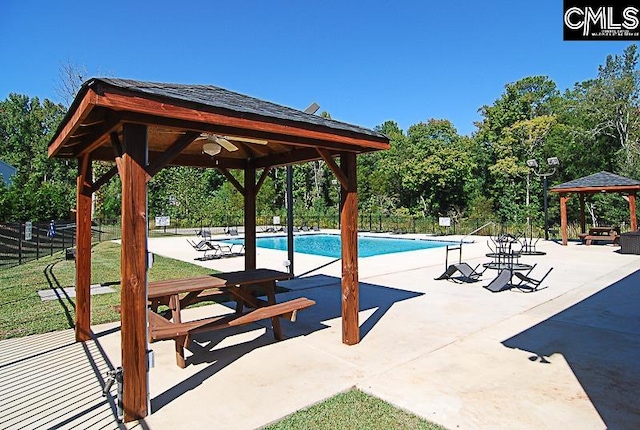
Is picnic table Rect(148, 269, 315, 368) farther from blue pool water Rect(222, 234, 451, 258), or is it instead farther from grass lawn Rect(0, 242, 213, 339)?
blue pool water Rect(222, 234, 451, 258)

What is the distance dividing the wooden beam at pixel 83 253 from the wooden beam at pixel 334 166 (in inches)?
116

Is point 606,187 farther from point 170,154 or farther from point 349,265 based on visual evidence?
point 170,154

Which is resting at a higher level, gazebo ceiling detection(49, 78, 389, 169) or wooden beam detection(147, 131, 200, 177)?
gazebo ceiling detection(49, 78, 389, 169)

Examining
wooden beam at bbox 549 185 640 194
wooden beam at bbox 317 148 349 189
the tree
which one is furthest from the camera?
the tree

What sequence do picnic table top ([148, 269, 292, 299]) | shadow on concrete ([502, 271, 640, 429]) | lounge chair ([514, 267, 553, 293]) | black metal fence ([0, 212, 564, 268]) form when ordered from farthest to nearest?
black metal fence ([0, 212, 564, 268]) < lounge chair ([514, 267, 553, 293]) < picnic table top ([148, 269, 292, 299]) < shadow on concrete ([502, 271, 640, 429])

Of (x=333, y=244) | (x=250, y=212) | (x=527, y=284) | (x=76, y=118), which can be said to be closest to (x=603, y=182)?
(x=527, y=284)

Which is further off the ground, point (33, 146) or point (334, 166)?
point (33, 146)

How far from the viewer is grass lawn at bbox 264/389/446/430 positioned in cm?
269

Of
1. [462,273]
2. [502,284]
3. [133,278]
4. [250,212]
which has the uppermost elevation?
[250,212]

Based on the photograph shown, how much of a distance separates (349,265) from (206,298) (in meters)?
2.03

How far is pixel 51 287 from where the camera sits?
25.6 ft

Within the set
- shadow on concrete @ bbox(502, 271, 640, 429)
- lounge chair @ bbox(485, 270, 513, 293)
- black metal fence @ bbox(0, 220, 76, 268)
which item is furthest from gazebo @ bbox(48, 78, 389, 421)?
black metal fence @ bbox(0, 220, 76, 268)

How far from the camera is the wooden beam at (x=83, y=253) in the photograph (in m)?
4.68

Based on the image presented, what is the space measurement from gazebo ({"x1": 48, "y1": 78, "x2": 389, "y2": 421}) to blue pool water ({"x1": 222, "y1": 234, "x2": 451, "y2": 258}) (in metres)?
12.2
